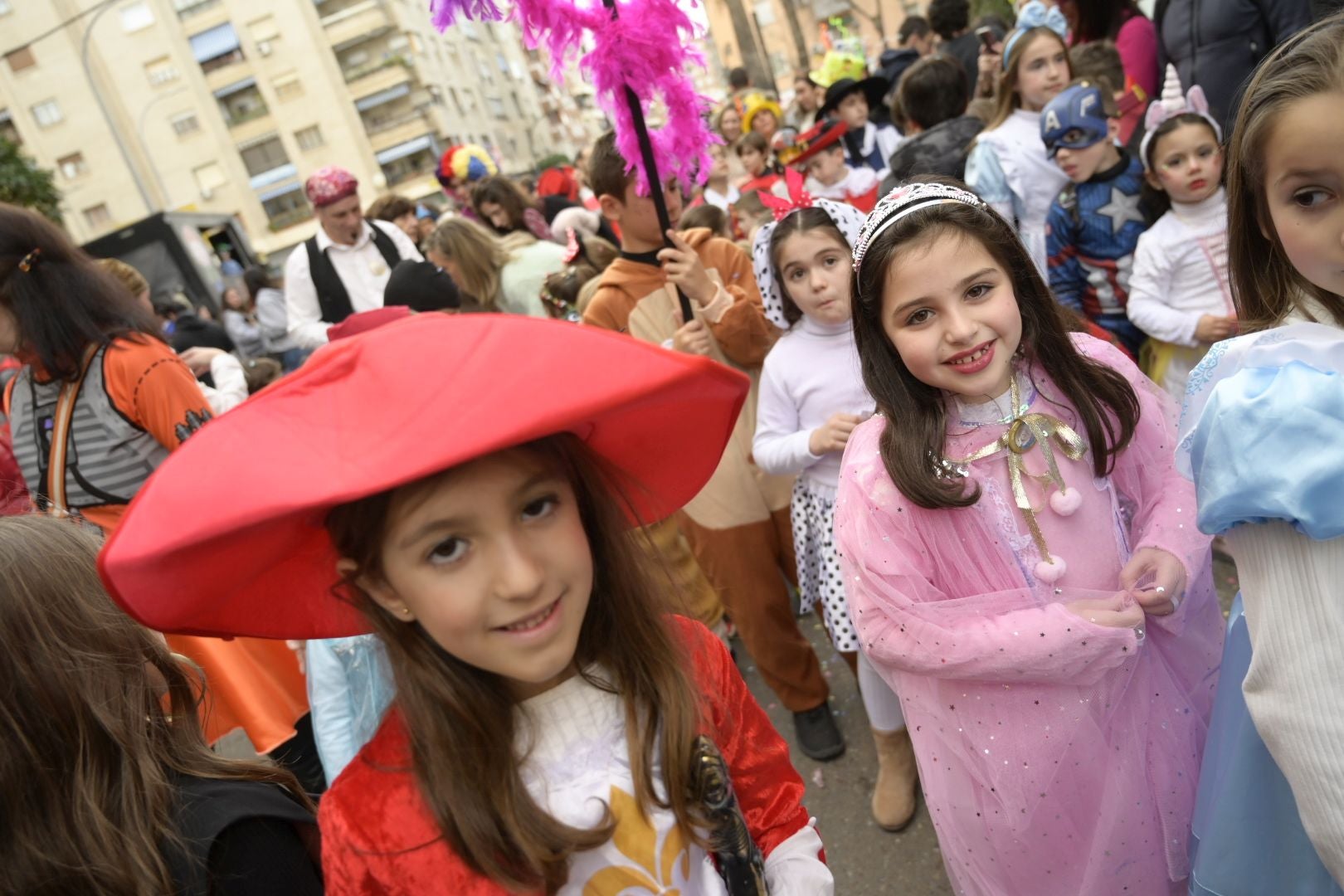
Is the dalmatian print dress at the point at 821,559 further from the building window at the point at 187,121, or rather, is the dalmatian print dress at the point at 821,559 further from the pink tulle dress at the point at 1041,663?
the building window at the point at 187,121

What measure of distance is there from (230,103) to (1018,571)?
4955 centimetres

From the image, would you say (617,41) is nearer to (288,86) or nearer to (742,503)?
(742,503)

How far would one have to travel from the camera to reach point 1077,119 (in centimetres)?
336

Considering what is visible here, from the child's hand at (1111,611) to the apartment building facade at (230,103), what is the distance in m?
43.9

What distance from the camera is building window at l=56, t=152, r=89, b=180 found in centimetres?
3972

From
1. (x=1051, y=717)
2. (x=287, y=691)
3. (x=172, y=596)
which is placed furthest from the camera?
(x=287, y=691)

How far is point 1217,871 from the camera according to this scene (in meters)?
1.36

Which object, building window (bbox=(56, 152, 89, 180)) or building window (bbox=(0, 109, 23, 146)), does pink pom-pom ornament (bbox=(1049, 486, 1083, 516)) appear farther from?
building window (bbox=(0, 109, 23, 146))

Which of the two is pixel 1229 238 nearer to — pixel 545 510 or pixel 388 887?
pixel 545 510

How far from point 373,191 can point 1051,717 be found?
46269 mm

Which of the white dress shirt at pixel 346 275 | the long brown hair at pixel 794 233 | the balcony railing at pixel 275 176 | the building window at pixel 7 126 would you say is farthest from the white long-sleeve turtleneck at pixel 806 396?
the building window at pixel 7 126

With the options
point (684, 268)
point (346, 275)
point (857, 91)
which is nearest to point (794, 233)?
point (684, 268)

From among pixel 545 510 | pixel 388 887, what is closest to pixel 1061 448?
pixel 545 510

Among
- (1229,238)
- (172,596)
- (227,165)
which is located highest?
(227,165)
